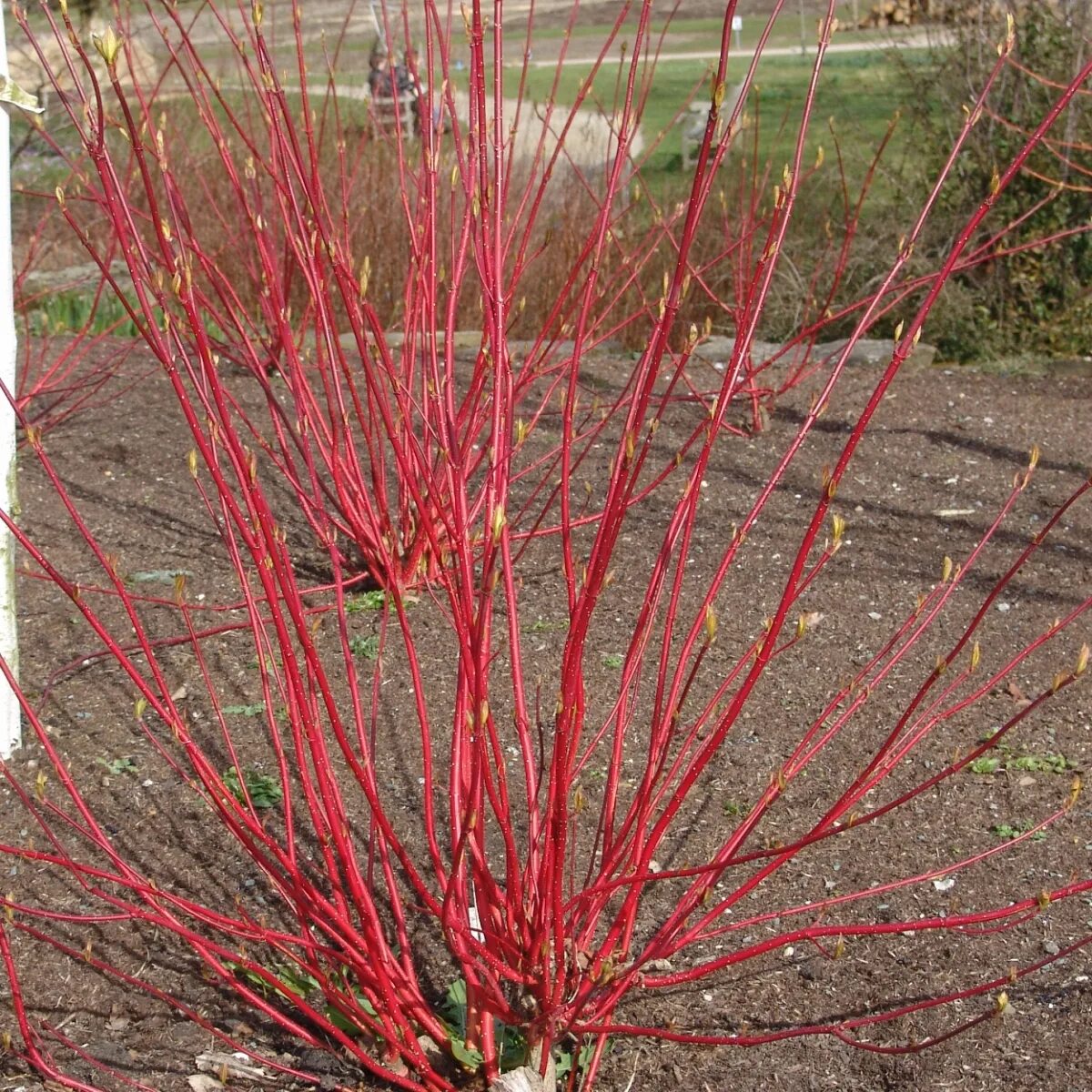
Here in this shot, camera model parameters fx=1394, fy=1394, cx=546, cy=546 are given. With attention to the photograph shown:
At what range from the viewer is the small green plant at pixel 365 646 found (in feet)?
10.5

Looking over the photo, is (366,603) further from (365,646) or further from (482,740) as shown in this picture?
(482,740)

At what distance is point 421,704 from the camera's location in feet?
5.77

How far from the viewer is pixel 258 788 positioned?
268 cm

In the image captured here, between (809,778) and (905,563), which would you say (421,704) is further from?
(905,563)

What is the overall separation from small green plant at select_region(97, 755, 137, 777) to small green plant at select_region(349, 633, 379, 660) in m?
0.59

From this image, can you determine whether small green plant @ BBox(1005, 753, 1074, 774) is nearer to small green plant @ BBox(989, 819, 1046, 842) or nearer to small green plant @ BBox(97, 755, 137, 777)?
small green plant @ BBox(989, 819, 1046, 842)

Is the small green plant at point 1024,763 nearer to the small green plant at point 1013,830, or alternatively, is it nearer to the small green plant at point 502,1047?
the small green plant at point 1013,830

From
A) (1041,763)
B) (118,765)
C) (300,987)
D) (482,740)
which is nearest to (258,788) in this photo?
(118,765)

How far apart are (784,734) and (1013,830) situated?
52 cm

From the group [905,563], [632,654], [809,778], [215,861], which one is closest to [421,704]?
[632,654]

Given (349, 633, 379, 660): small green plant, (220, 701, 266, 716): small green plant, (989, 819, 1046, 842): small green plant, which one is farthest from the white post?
(989, 819, 1046, 842): small green plant

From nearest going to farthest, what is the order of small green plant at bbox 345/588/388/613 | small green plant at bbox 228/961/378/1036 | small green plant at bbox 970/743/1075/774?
small green plant at bbox 228/961/378/1036
small green plant at bbox 970/743/1075/774
small green plant at bbox 345/588/388/613

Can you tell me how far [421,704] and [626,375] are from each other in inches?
150

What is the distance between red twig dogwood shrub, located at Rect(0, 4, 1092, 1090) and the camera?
1559mm
